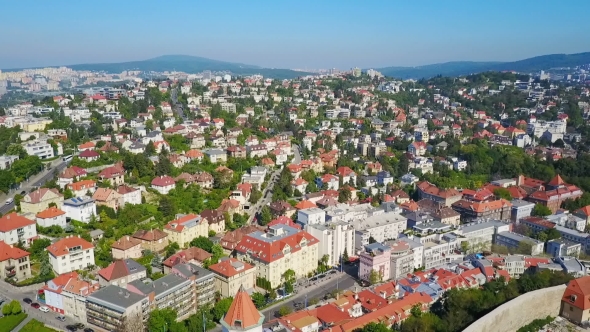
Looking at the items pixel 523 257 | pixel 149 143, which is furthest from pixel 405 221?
pixel 149 143

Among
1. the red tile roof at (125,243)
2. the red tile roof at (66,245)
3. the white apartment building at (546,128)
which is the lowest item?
the red tile roof at (125,243)

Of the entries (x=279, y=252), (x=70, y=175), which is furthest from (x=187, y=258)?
(x=70, y=175)

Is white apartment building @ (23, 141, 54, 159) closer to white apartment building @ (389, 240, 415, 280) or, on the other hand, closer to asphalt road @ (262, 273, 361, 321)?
asphalt road @ (262, 273, 361, 321)

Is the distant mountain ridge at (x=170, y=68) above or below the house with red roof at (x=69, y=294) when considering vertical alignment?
above

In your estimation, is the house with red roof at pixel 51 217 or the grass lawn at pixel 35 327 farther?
the house with red roof at pixel 51 217

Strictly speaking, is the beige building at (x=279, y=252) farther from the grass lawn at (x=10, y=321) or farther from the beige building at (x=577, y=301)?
the beige building at (x=577, y=301)

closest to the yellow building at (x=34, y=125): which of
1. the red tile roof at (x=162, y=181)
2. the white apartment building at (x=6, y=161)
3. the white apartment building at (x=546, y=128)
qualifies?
the white apartment building at (x=6, y=161)
